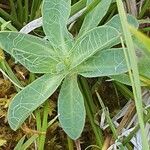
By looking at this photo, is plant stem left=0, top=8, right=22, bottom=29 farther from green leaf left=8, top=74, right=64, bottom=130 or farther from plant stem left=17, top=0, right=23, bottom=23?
green leaf left=8, top=74, right=64, bottom=130

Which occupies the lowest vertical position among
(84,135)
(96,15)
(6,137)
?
(84,135)

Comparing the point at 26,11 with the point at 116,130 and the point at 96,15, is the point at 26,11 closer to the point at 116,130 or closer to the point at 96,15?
the point at 96,15

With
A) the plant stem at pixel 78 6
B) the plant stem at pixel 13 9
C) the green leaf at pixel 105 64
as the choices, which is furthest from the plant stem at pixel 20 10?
the green leaf at pixel 105 64

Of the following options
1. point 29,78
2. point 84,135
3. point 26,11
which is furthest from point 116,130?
point 26,11

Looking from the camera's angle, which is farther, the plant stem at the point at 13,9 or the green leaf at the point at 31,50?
the plant stem at the point at 13,9

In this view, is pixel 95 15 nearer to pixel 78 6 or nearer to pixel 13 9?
pixel 78 6

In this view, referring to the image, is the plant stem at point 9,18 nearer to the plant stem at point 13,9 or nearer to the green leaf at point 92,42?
the plant stem at point 13,9
